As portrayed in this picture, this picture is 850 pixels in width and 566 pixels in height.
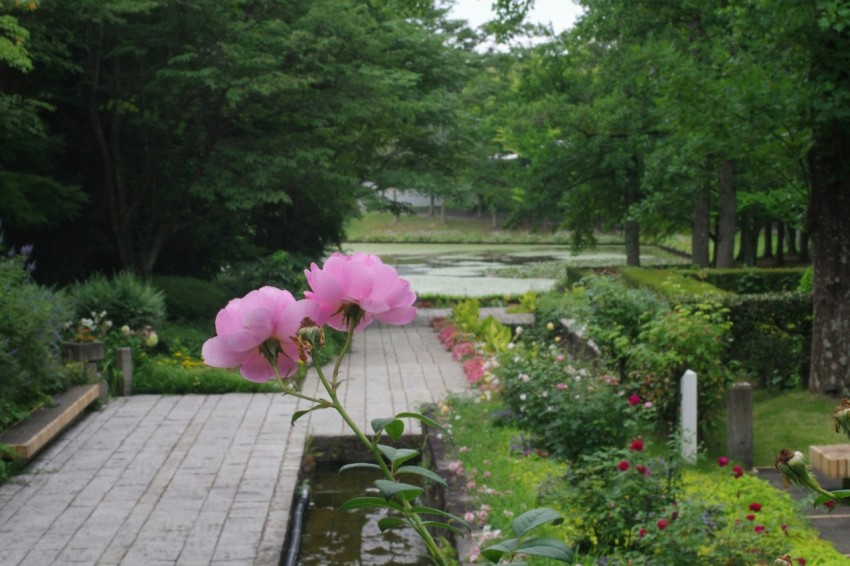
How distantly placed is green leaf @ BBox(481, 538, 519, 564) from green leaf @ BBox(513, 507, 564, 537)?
0.02 metres

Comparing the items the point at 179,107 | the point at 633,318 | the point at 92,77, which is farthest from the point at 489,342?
the point at 92,77

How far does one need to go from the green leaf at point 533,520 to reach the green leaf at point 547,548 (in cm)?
6

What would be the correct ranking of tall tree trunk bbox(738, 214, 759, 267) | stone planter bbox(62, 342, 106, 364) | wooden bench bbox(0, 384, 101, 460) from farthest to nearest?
tall tree trunk bbox(738, 214, 759, 267) < stone planter bbox(62, 342, 106, 364) < wooden bench bbox(0, 384, 101, 460)

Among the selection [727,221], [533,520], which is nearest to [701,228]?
[727,221]

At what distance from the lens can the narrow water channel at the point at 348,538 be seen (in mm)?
7318

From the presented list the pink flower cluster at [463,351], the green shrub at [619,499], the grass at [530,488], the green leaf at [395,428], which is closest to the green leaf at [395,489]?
the green leaf at [395,428]

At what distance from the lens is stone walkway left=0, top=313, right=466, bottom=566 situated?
6418 mm

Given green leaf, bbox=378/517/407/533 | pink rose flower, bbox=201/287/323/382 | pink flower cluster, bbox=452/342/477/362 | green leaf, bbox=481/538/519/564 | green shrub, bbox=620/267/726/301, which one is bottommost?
pink flower cluster, bbox=452/342/477/362

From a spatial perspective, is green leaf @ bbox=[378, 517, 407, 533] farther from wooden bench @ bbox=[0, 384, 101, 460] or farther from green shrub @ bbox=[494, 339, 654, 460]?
wooden bench @ bbox=[0, 384, 101, 460]

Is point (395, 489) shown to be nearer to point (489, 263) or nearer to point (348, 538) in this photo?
point (348, 538)

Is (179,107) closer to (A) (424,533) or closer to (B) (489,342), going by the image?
(B) (489,342)

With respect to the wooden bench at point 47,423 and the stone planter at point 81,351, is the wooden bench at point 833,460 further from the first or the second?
the stone planter at point 81,351

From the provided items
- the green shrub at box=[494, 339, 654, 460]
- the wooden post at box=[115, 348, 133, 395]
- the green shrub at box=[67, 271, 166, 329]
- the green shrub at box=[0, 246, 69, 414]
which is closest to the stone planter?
the green shrub at box=[0, 246, 69, 414]

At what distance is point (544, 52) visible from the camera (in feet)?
80.2
